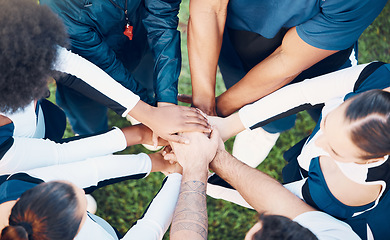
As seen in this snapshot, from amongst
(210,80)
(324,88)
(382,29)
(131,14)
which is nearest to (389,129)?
(324,88)

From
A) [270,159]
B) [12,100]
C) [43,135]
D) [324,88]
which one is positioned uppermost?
[12,100]

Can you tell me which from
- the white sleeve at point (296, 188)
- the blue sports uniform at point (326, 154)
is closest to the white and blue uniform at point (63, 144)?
the blue sports uniform at point (326, 154)

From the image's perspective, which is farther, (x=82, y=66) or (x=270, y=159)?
(x=270, y=159)

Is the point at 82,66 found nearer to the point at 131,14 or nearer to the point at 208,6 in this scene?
the point at 131,14

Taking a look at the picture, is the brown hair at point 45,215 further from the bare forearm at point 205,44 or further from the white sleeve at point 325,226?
the bare forearm at point 205,44

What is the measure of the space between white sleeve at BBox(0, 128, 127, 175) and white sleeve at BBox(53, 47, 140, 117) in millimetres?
158

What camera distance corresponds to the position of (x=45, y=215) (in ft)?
3.52

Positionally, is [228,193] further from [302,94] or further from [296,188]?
[302,94]

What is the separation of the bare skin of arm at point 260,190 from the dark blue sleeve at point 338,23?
61cm

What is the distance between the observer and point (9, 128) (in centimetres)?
135

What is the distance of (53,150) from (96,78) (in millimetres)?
361

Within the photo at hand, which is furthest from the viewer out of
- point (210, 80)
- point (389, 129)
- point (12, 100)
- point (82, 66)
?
point (210, 80)

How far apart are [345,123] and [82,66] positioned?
108cm

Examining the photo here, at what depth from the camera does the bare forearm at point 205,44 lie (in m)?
1.70
